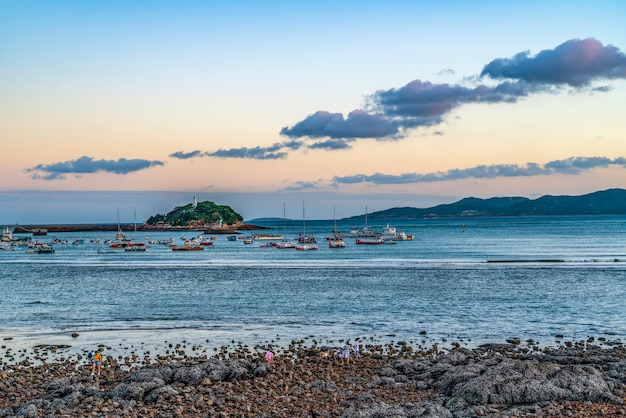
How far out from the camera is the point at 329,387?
21.2 metres

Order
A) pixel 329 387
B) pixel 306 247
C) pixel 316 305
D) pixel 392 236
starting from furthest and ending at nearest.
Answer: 1. pixel 392 236
2. pixel 306 247
3. pixel 316 305
4. pixel 329 387

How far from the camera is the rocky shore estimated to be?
60.3 ft

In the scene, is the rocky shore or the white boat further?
the white boat

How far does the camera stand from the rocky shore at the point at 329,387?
60.3ft

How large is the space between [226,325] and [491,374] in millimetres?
19953

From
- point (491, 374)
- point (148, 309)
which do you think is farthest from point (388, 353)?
point (148, 309)

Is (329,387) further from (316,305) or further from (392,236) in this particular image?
(392,236)

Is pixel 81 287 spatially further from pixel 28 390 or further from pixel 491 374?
A: pixel 491 374

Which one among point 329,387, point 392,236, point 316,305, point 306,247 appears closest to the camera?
point 329,387

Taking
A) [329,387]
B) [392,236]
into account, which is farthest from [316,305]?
[392,236]

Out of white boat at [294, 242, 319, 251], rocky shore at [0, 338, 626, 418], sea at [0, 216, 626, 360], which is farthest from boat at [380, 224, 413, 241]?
rocky shore at [0, 338, 626, 418]

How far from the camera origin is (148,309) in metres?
43.5

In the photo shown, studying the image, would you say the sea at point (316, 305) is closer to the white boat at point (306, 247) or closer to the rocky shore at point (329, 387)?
the rocky shore at point (329, 387)

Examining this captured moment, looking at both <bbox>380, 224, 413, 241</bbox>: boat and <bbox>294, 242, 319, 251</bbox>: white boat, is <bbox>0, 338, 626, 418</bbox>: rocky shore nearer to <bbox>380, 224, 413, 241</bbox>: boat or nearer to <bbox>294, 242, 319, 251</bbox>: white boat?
<bbox>294, 242, 319, 251</bbox>: white boat
